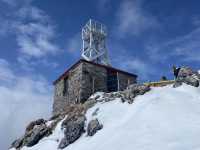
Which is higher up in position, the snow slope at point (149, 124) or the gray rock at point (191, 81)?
the gray rock at point (191, 81)

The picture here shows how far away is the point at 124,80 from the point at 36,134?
1426 centimetres

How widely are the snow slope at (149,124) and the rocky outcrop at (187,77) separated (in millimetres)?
693

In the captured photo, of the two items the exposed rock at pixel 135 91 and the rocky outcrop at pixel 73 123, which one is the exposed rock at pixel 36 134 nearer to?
the rocky outcrop at pixel 73 123

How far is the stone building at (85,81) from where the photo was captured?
40188 millimetres

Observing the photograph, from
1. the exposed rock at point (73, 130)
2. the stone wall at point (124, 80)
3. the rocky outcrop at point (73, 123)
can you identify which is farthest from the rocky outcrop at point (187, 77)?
the stone wall at point (124, 80)

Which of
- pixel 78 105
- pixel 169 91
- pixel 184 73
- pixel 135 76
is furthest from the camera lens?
pixel 135 76

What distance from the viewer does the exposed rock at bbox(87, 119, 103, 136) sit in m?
28.9

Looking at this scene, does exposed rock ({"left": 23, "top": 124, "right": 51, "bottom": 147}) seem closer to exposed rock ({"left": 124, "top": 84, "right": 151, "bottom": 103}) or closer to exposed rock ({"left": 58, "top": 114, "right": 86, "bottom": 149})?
exposed rock ({"left": 58, "top": 114, "right": 86, "bottom": 149})

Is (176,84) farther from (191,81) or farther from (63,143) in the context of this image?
(63,143)

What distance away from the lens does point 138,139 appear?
75.3ft

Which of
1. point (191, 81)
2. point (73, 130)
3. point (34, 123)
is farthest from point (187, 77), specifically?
point (34, 123)

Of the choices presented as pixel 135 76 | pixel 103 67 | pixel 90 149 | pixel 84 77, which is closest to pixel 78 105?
pixel 84 77

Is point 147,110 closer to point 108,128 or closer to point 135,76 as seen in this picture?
point 108,128

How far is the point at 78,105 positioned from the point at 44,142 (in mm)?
6362
